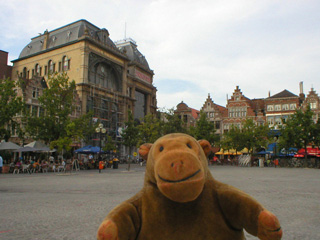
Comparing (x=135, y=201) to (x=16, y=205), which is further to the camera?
(x=16, y=205)

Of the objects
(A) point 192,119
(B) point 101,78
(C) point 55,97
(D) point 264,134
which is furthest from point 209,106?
(C) point 55,97

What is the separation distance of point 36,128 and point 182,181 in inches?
984

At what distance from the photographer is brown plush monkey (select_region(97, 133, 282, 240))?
1.96 m

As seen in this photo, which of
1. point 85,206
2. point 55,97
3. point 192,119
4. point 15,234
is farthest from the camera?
point 192,119

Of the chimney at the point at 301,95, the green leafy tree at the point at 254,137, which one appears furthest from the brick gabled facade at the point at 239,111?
the green leafy tree at the point at 254,137

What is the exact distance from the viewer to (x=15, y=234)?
4.47 metres

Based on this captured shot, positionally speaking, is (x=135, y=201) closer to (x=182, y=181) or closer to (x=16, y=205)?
(x=182, y=181)

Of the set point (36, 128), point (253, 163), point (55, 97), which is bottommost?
point (253, 163)

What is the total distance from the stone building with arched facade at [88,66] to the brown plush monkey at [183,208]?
3659 centimetres

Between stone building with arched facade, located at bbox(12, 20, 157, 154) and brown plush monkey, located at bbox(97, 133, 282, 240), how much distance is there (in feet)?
120

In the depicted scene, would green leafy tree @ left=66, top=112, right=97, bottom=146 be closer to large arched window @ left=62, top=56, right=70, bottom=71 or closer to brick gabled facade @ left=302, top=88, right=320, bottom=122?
large arched window @ left=62, top=56, right=70, bottom=71

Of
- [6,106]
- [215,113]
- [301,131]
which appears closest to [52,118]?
[6,106]

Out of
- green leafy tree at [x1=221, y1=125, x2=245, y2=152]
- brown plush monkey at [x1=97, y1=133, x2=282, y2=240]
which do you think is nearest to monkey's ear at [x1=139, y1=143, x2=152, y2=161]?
brown plush monkey at [x1=97, y1=133, x2=282, y2=240]

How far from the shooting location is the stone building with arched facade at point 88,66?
41219 millimetres
